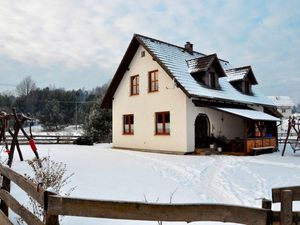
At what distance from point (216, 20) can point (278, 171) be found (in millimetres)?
8443

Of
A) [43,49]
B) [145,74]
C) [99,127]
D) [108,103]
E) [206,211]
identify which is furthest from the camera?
[43,49]

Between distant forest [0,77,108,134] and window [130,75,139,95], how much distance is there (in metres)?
32.5

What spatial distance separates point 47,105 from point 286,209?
57067 millimetres

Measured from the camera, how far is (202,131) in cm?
1775

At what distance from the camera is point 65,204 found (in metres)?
2.73

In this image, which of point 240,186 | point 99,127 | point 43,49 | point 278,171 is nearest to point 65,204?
point 240,186

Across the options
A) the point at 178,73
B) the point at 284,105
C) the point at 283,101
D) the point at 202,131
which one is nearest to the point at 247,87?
the point at 202,131

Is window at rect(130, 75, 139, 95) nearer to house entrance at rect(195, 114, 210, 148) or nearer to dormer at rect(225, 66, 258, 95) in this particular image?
house entrance at rect(195, 114, 210, 148)

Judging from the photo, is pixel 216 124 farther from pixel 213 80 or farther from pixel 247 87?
pixel 247 87

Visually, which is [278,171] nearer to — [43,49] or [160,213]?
[160,213]

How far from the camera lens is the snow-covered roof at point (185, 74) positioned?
16.3m

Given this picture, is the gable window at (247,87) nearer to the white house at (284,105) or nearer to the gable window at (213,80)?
the gable window at (213,80)

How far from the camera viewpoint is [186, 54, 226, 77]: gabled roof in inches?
682

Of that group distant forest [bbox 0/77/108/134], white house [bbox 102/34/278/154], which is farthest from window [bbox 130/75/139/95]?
distant forest [bbox 0/77/108/134]
